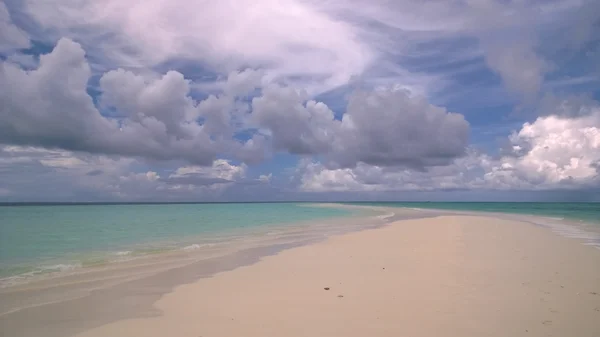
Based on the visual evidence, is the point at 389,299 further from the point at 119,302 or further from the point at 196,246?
the point at 196,246

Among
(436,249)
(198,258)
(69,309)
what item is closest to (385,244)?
(436,249)

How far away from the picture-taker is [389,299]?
9.07 meters

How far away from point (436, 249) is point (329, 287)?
9.31 metres

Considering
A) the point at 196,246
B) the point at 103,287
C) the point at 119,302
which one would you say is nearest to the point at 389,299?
the point at 119,302

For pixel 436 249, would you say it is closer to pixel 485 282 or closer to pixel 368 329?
pixel 485 282

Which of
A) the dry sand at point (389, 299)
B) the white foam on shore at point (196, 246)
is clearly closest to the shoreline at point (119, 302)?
the dry sand at point (389, 299)

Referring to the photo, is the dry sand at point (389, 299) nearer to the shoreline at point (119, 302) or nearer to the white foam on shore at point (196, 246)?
the shoreline at point (119, 302)

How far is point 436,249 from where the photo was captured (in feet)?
57.9

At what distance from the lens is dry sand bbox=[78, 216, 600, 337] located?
722cm

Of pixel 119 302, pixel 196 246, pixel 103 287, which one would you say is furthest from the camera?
pixel 196 246

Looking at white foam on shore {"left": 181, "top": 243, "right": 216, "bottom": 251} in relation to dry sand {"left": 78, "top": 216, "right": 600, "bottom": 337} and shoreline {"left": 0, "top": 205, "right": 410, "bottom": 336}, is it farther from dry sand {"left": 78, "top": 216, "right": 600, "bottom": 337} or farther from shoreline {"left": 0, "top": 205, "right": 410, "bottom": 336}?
dry sand {"left": 78, "top": 216, "right": 600, "bottom": 337}

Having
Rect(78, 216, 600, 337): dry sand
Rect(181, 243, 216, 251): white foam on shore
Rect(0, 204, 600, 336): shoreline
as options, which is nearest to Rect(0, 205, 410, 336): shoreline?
Rect(0, 204, 600, 336): shoreline

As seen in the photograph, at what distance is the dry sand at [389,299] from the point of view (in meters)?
7.22

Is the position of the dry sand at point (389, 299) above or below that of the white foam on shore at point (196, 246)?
above
